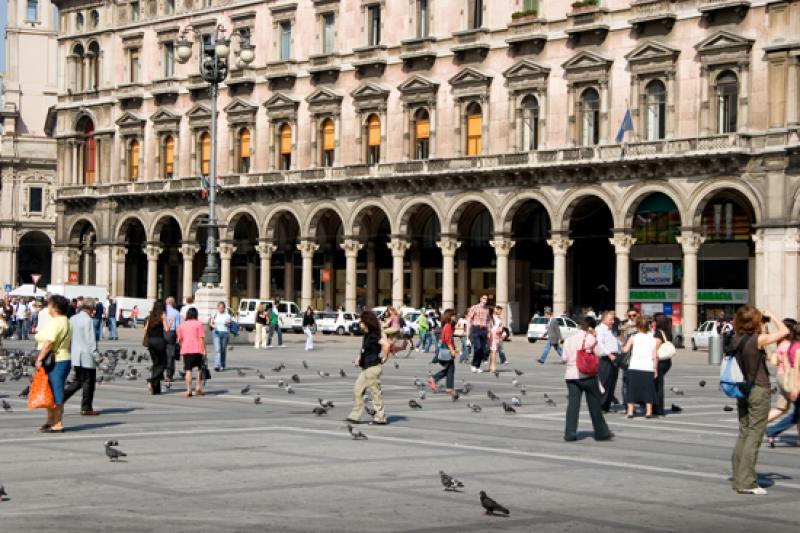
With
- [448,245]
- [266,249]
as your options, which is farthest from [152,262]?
[448,245]

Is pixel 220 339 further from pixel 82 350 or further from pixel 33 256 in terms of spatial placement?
pixel 33 256

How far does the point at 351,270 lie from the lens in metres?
74.9

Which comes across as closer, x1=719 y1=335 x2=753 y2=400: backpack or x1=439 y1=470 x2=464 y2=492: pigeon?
x1=439 y1=470 x2=464 y2=492: pigeon

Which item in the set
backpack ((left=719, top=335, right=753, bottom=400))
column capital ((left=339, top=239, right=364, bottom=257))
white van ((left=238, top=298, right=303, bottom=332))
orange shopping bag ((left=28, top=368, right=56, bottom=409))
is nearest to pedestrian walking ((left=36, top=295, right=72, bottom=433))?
orange shopping bag ((left=28, top=368, right=56, bottom=409))

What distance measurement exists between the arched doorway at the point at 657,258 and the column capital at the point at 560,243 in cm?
283

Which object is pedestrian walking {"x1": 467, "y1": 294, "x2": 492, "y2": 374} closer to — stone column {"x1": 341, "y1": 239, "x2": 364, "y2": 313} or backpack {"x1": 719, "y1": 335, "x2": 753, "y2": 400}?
backpack {"x1": 719, "y1": 335, "x2": 753, "y2": 400}

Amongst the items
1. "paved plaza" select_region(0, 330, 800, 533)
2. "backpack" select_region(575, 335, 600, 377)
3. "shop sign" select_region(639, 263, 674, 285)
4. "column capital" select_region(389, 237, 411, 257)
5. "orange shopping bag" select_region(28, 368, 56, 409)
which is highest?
"column capital" select_region(389, 237, 411, 257)

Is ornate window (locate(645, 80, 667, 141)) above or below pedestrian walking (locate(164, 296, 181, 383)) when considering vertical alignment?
above

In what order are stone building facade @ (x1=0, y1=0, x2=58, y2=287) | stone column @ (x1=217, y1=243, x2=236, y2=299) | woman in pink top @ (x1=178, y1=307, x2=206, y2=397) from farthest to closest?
stone building facade @ (x1=0, y1=0, x2=58, y2=287)
stone column @ (x1=217, y1=243, x2=236, y2=299)
woman in pink top @ (x1=178, y1=307, x2=206, y2=397)

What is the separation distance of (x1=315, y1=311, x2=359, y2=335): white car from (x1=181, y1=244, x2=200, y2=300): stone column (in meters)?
12.3

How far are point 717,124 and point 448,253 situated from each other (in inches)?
611

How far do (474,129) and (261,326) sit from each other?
20.2 metres

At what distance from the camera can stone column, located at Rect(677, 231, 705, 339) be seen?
2373 inches

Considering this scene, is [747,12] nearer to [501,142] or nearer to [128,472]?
[501,142]
